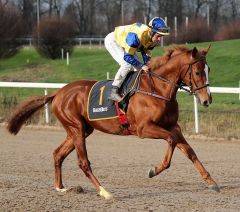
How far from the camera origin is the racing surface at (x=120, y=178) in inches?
225

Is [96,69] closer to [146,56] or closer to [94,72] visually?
[94,72]

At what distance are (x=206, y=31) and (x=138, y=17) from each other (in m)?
21.4

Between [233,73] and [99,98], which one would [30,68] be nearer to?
[233,73]

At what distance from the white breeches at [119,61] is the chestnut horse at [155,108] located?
19cm

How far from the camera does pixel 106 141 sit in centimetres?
1099

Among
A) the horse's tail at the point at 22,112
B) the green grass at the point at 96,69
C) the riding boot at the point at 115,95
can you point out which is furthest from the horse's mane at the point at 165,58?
the green grass at the point at 96,69

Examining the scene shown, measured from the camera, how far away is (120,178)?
24.0ft

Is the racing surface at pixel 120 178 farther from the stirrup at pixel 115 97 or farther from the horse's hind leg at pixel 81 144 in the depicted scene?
the stirrup at pixel 115 97

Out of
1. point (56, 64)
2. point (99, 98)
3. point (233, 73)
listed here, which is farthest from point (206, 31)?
point (99, 98)

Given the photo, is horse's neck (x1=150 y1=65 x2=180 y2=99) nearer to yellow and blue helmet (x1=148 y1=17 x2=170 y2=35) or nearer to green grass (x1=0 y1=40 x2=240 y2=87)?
yellow and blue helmet (x1=148 y1=17 x2=170 y2=35)

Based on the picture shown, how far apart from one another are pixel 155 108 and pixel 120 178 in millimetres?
1443

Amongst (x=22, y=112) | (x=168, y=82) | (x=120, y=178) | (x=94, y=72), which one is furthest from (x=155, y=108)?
(x=94, y=72)

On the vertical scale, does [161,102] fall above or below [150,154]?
above

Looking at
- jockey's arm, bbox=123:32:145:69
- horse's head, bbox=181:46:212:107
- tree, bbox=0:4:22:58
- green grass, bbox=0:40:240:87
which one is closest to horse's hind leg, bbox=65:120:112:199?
jockey's arm, bbox=123:32:145:69
